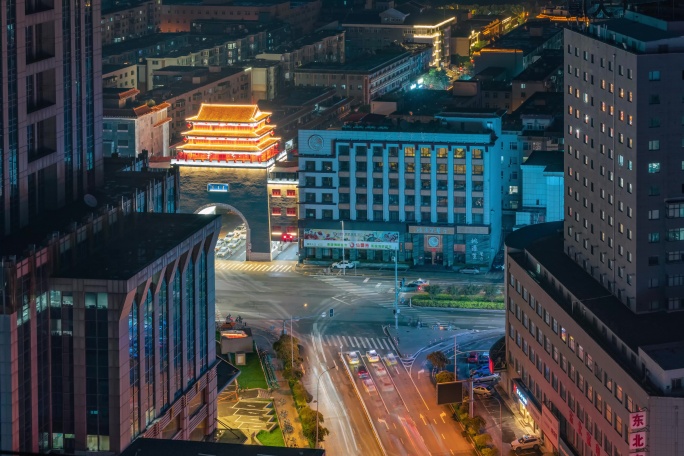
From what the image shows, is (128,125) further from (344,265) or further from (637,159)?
(637,159)

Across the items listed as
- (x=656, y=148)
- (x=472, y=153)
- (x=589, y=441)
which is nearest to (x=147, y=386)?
(x=589, y=441)

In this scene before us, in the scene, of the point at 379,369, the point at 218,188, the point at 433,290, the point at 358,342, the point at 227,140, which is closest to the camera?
the point at 379,369

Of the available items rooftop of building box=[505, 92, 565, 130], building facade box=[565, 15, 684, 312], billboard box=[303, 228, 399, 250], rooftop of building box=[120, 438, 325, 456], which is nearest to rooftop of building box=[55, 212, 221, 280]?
rooftop of building box=[120, 438, 325, 456]

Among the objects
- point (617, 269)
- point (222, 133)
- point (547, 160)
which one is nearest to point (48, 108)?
point (617, 269)

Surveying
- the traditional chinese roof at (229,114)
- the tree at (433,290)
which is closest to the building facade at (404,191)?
the traditional chinese roof at (229,114)

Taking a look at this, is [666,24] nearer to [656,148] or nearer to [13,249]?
[656,148]

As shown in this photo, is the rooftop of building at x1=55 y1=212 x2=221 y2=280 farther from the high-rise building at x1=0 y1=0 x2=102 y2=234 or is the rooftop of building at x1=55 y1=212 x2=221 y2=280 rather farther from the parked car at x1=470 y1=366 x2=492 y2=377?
the parked car at x1=470 y1=366 x2=492 y2=377
